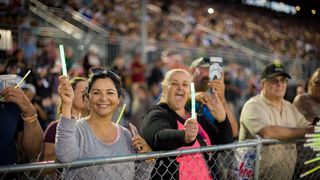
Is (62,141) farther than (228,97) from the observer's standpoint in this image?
No

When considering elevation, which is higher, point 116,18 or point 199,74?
point 116,18

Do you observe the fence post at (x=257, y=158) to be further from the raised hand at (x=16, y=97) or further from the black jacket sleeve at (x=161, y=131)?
the raised hand at (x=16, y=97)

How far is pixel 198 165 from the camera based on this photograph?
9.16 ft

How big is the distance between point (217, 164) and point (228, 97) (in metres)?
7.28

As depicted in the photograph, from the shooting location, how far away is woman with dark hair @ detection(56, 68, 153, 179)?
2.12 meters

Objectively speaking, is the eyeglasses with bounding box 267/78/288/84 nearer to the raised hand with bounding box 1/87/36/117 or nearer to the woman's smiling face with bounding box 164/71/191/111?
the woman's smiling face with bounding box 164/71/191/111

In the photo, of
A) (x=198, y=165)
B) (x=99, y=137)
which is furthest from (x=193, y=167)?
(x=99, y=137)

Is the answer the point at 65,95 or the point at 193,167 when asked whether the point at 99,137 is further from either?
the point at 193,167

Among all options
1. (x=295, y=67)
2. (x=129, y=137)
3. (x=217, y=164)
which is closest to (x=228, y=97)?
(x=295, y=67)

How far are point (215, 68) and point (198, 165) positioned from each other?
778 millimetres

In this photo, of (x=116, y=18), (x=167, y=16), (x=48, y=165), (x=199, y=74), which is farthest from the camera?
(x=167, y=16)

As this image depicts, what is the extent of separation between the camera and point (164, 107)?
2.96m

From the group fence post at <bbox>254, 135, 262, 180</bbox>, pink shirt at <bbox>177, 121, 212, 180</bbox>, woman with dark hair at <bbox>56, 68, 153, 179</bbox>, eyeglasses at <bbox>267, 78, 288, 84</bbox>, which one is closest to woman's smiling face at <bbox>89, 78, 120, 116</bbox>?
woman with dark hair at <bbox>56, 68, 153, 179</bbox>

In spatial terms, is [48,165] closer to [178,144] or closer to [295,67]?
[178,144]
